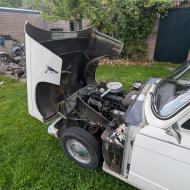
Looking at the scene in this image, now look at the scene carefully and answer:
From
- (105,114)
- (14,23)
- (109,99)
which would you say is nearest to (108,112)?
(105,114)

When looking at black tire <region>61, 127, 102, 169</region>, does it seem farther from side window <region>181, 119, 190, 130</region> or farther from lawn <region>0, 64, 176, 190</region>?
side window <region>181, 119, 190, 130</region>

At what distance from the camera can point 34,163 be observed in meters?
2.96

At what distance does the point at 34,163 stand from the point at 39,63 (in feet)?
5.00

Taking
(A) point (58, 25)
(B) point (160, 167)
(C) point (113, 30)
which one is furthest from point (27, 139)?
(A) point (58, 25)

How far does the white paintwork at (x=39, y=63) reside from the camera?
93.4 inches

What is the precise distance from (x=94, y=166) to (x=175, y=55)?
19.8 feet

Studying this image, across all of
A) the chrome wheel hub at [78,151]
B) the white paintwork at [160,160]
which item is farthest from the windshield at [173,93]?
the chrome wheel hub at [78,151]

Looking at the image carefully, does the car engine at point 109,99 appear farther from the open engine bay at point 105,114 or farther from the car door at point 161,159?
the car door at point 161,159

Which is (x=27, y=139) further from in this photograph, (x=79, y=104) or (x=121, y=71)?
(x=121, y=71)

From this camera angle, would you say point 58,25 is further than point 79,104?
Yes

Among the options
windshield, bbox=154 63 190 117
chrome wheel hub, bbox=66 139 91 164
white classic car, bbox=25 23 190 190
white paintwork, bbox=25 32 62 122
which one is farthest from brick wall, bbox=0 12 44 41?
windshield, bbox=154 63 190 117

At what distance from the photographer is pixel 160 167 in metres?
1.84

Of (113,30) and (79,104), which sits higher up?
(113,30)

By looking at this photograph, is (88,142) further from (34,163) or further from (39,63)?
(39,63)
